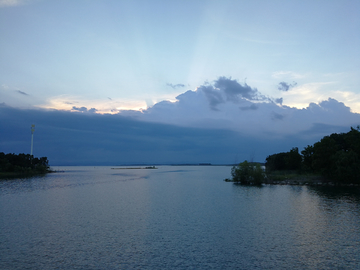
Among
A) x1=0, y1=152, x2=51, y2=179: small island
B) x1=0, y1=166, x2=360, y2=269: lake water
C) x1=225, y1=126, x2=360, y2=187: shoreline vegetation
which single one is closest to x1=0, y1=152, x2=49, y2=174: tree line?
x1=0, y1=152, x2=51, y2=179: small island

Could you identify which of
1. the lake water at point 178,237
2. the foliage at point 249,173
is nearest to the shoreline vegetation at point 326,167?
the foliage at point 249,173

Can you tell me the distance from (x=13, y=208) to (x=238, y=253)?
1840 inches

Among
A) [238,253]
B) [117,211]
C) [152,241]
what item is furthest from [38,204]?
[238,253]

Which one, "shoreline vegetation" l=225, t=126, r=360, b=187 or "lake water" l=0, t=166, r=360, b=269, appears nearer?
"lake water" l=0, t=166, r=360, b=269

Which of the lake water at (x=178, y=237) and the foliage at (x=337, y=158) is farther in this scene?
the foliage at (x=337, y=158)

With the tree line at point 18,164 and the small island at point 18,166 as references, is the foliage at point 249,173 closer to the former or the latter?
the small island at point 18,166

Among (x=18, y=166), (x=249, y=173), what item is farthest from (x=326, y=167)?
(x=18, y=166)

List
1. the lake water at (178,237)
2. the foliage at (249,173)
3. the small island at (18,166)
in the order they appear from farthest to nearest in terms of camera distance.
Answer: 1. the small island at (18,166)
2. the foliage at (249,173)
3. the lake water at (178,237)

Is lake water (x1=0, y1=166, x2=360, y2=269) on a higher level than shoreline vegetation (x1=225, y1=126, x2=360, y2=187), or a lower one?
lower

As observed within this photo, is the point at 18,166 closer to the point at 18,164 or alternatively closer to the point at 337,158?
the point at 18,164

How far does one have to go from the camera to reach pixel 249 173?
4532 inches

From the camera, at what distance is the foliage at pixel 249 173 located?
113 m

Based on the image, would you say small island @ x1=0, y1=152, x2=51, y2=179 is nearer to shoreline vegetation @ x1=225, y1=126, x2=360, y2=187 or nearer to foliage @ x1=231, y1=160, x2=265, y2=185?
foliage @ x1=231, y1=160, x2=265, y2=185

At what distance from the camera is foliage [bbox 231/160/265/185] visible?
372ft
